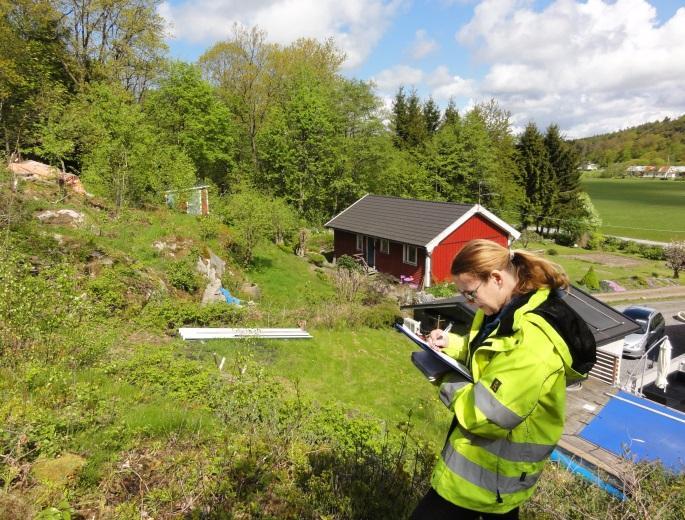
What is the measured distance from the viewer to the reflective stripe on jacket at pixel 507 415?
1.91 metres

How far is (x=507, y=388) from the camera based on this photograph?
191 centimetres

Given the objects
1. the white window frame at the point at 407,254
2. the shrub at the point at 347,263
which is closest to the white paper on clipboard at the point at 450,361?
the white window frame at the point at 407,254

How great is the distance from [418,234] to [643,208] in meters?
68.5

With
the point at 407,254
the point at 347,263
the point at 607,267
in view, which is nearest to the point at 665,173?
the point at 607,267

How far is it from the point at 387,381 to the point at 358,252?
16.4m

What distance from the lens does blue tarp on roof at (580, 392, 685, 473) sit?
6362mm

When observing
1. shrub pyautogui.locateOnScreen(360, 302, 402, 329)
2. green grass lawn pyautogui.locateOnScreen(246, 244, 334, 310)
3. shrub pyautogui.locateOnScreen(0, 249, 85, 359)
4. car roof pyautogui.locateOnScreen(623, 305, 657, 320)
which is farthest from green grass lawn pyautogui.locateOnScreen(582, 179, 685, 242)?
shrub pyautogui.locateOnScreen(0, 249, 85, 359)

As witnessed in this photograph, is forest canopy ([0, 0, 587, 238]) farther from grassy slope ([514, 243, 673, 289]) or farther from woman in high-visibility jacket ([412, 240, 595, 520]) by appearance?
woman in high-visibility jacket ([412, 240, 595, 520])

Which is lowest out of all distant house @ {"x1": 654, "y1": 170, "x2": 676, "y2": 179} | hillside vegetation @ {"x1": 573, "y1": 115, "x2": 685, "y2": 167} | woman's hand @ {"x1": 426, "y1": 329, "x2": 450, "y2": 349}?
woman's hand @ {"x1": 426, "y1": 329, "x2": 450, "y2": 349}

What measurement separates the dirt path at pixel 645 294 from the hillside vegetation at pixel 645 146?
12434 centimetres

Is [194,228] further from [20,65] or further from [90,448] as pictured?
[20,65]

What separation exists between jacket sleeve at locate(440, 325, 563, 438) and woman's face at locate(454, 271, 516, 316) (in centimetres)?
36

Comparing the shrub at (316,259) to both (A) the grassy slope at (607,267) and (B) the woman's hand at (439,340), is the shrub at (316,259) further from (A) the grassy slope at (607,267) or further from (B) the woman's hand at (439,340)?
(B) the woman's hand at (439,340)

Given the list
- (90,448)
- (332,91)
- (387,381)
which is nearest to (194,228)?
(387,381)
